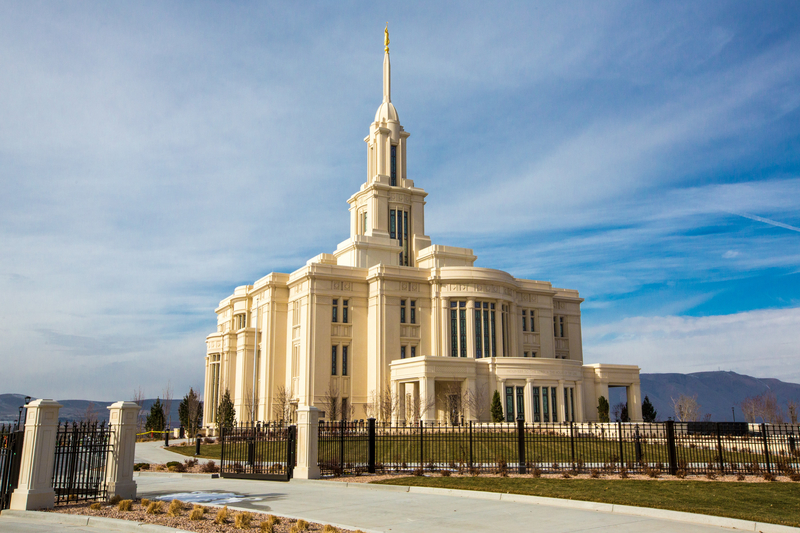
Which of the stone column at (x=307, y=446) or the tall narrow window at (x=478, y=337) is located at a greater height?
the tall narrow window at (x=478, y=337)

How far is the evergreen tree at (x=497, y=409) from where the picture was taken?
1841 inches

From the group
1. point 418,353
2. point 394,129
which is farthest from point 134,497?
point 394,129

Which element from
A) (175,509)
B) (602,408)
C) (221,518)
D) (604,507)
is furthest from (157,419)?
(604,507)

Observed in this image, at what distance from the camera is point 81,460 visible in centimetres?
1622

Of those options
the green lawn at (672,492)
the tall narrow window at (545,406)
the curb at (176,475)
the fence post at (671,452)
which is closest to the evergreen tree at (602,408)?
the tall narrow window at (545,406)

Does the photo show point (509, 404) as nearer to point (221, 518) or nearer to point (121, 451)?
point (121, 451)

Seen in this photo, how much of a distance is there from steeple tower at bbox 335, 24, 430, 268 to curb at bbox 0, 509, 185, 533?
153ft

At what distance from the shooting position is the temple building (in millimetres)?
49406

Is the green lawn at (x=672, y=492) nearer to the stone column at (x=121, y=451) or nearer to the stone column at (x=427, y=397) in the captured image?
the stone column at (x=121, y=451)

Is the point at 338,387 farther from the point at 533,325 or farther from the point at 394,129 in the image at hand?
the point at 394,129

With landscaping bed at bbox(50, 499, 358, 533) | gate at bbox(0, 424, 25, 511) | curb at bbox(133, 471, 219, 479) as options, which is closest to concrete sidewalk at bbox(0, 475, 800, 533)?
landscaping bed at bbox(50, 499, 358, 533)

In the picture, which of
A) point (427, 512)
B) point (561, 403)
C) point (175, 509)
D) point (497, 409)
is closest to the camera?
point (175, 509)

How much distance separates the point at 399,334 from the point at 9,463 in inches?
1613

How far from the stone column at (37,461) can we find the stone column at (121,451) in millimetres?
1287
